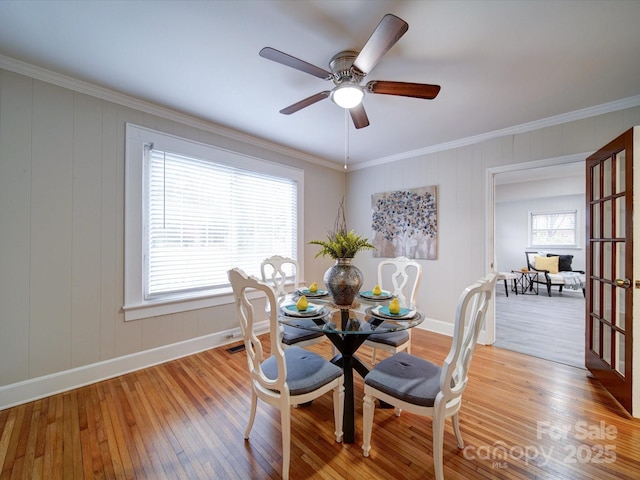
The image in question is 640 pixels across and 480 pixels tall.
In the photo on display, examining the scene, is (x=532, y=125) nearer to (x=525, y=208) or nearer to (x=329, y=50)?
(x=329, y=50)

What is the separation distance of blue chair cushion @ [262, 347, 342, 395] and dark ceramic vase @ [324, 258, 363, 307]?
1.50 feet

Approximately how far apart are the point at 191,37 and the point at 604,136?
3722mm

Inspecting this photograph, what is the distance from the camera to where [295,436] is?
1.67 metres

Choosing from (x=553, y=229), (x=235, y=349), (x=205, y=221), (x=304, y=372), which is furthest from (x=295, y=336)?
(x=553, y=229)

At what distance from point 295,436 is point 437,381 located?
97cm

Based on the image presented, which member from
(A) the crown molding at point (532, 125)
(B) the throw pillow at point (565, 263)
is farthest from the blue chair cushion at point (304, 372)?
(B) the throw pillow at point (565, 263)

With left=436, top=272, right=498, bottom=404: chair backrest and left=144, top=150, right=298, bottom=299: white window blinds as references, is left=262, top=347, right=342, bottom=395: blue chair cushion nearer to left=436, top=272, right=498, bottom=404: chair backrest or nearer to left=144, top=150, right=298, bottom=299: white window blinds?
left=436, top=272, right=498, bottom=404: chair backrest

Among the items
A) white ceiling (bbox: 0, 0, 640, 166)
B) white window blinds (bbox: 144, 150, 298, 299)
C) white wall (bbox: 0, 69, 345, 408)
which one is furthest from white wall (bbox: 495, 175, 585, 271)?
white wall (bbox: 0, 69, 345, 408)

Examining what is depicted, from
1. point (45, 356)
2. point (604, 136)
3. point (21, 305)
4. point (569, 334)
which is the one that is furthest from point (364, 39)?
point (569, 334)

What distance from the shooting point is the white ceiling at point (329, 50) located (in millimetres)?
1468

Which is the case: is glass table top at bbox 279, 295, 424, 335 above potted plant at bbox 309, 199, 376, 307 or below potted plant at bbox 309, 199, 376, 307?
below

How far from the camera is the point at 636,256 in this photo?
1845 millimetres

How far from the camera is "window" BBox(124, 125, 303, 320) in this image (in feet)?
8.17

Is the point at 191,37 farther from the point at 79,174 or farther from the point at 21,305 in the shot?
the point at 21,305
